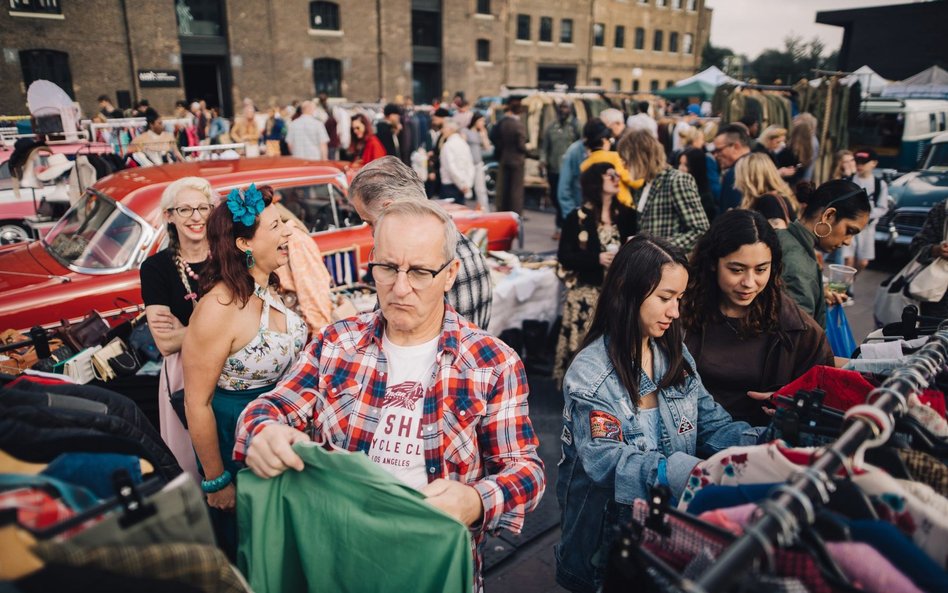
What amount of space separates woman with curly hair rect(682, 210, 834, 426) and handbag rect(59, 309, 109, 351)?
3.76m

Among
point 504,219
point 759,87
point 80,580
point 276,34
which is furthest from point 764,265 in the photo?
point 276,34

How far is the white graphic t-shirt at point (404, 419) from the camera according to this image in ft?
6.09

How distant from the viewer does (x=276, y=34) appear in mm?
27016

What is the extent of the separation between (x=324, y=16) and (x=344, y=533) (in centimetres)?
3169

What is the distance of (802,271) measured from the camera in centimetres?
343

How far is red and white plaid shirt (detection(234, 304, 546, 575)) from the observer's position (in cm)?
183

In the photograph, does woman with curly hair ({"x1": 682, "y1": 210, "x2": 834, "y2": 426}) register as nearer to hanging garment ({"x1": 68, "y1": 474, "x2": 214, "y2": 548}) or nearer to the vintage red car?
hanging garment ({"x1": 68, "y1": 474, "x2": 214, "y2": 548})

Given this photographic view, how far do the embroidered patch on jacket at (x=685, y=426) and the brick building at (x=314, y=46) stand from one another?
10650mm

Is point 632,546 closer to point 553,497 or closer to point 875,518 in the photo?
point 875,518

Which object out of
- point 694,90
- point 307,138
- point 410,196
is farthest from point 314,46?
point 410,196

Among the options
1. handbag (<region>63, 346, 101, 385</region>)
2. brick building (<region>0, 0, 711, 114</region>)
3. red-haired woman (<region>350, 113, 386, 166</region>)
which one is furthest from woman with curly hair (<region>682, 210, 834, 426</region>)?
brick building (<region>0, 0, 711, 114</region>)

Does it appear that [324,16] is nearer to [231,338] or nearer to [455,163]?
[455,163]

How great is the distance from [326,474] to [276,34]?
97.4 ft

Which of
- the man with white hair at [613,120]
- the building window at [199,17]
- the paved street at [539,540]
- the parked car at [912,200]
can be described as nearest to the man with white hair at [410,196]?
the paved street at [539,540]
